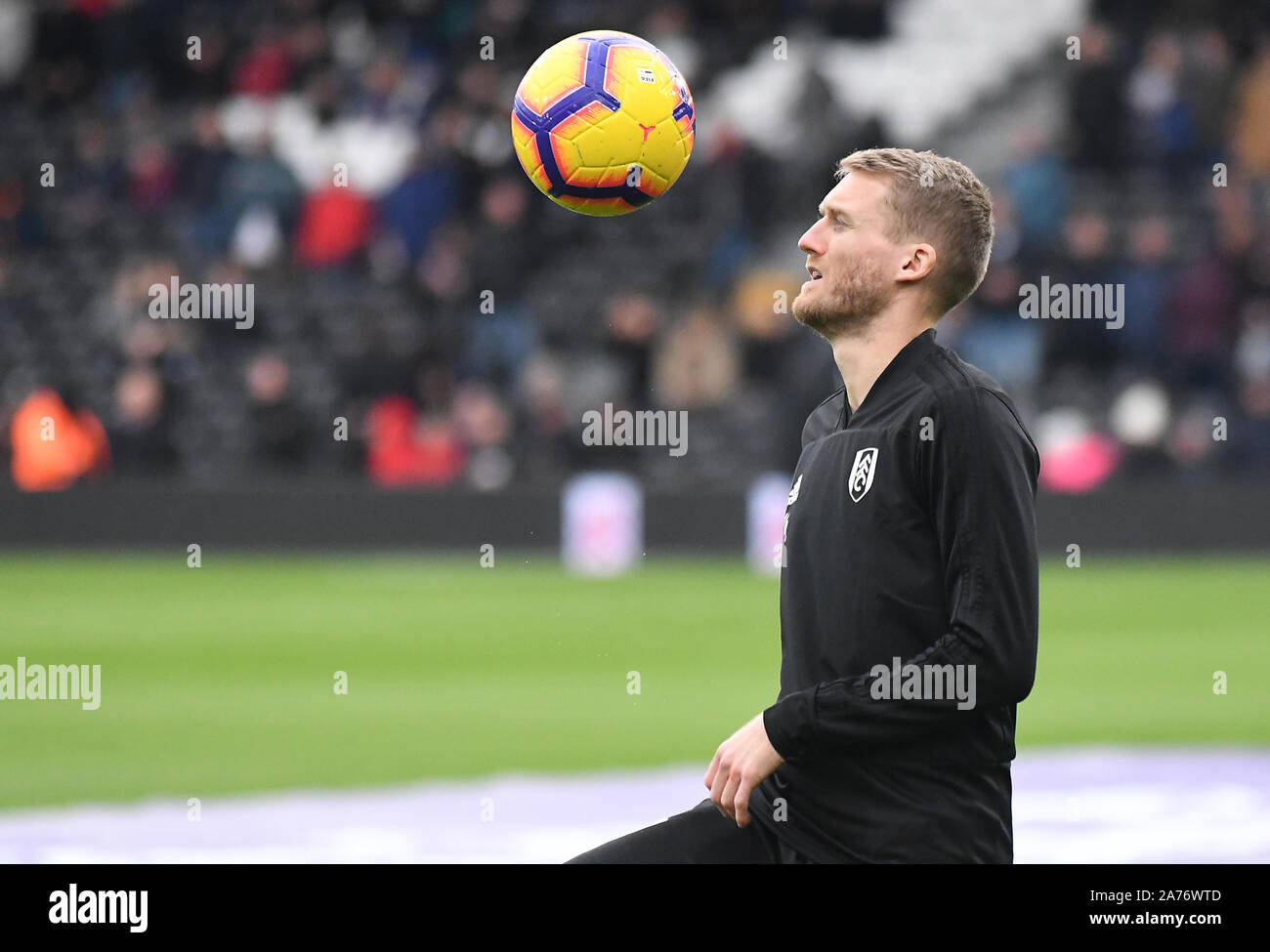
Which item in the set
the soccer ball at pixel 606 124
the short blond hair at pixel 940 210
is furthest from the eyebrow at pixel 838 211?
the soccer ball at pixel 606 124

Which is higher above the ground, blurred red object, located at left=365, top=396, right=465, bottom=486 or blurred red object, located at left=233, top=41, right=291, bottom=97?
blurred red object, located at left=233, top=41, right=291, bottom=97

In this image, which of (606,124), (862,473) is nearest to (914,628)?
(862,473)

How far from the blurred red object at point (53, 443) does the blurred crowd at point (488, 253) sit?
4 cm

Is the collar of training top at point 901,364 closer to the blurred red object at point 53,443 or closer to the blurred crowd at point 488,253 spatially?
the blurred crowd at point 488,253

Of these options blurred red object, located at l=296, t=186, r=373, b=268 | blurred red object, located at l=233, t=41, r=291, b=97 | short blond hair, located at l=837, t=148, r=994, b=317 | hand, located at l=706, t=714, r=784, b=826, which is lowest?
hand, located at l=706, t=714, r=784, b=826

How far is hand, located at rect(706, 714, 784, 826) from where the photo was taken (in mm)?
4285

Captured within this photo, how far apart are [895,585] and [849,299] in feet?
2.45

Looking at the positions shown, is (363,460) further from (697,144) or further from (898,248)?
(898,248)

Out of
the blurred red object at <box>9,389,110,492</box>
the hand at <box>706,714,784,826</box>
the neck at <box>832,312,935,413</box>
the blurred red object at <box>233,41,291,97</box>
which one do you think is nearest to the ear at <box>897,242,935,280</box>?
the neck at <box>832,312,935,413</box>

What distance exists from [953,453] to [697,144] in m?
16.9

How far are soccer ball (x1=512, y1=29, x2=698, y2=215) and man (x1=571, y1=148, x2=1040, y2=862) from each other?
4.02ft

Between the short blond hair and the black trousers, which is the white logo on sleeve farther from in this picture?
the black trousers

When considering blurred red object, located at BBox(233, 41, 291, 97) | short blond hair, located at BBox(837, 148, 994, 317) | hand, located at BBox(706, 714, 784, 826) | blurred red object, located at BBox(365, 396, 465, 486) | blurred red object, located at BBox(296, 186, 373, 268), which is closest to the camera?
hand, located at BBox(706, 714, 784, 826)
